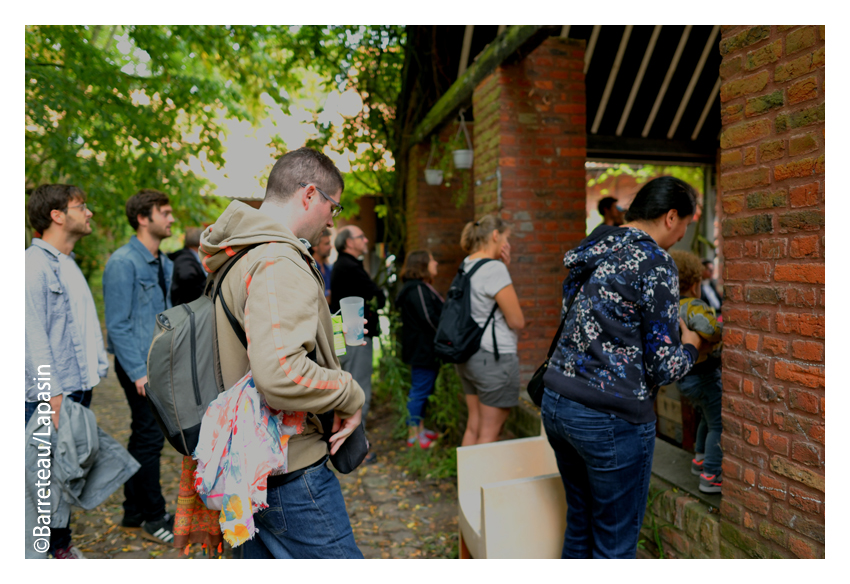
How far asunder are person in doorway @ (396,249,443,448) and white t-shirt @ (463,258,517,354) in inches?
57.4

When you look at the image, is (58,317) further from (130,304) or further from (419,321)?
(419,321)

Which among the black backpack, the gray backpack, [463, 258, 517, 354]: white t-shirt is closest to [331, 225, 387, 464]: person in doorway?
the black backpack

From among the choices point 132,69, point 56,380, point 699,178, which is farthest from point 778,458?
point 699,178

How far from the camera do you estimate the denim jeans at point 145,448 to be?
3.54 metres

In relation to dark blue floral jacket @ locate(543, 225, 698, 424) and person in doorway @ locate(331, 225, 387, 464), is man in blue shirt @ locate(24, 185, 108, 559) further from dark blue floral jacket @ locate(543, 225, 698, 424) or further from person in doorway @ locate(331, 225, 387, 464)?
dark blue floral jacket @ locate(543, 225, 698, 424)

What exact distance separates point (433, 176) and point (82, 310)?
4577mm

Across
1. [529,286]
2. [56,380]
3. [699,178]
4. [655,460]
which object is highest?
[699,178]

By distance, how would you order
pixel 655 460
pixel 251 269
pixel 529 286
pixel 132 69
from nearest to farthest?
1. pixel 251 269
2. pixel 655 460
3. pixel 529 286
4. pixel 132 69

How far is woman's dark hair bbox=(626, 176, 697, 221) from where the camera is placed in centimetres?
212

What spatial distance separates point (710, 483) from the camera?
2.69m

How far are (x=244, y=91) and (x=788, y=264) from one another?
8.17 metres

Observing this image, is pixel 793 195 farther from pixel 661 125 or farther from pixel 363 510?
pixel 661 125

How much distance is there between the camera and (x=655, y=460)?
3189 millimetres

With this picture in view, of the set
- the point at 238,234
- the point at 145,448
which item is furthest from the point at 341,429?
the point at 145,448
